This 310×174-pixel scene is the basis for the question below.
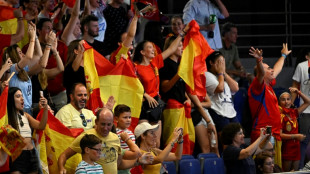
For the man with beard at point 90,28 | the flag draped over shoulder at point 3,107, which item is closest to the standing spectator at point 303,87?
the man with beard at point 90,28

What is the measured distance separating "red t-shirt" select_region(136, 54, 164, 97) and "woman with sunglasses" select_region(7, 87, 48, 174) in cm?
204

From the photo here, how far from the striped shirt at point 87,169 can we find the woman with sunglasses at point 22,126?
0.62 m

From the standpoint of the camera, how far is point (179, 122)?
10281 millimetres

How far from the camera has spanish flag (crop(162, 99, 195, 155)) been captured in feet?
33.9

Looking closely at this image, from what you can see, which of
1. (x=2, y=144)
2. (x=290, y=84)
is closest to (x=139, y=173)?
(x=2, y=144)

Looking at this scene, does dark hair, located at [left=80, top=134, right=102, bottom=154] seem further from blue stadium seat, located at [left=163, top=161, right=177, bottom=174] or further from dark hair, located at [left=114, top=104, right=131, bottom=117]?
blue stadium seat, located at [left=163, top=161, right=177, bottom=174]

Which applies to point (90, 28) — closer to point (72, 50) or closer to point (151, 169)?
point (72, 50)

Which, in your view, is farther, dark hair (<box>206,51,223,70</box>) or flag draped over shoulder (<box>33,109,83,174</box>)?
dark hair (<box>206,51,223,70</box>)

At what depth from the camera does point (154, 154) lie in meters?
8.65

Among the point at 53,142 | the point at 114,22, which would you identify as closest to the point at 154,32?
the point at 114,22

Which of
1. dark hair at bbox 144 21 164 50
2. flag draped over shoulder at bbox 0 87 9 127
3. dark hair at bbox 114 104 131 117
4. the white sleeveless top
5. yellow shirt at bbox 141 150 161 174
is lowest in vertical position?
yellow shirt at bbox 141 150 161 174

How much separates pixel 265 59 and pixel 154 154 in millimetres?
5296

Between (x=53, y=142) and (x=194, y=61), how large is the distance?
8.93 ft

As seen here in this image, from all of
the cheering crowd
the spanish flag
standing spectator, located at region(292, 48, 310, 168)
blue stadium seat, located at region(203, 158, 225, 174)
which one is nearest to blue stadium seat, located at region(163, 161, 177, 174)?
the cheering crowd
